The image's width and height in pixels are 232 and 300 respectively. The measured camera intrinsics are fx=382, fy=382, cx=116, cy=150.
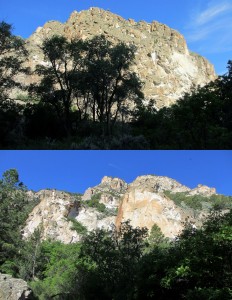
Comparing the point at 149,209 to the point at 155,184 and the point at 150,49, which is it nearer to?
the point at 155,184

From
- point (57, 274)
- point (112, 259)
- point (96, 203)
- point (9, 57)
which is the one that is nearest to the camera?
point (9, 57)

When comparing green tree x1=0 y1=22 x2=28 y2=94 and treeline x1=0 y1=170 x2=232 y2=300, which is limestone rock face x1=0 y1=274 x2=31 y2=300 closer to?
treeline x1=0 y1=170 x2=232 y2=300

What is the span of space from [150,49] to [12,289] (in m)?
12.2

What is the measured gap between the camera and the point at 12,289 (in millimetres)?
15312

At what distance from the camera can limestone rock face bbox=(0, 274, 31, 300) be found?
1499cm

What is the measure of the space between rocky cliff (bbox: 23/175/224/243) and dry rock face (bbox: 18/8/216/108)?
33834mm

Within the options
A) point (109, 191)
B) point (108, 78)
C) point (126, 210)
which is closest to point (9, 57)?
point (108, 78)

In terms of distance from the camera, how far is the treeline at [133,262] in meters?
8.48

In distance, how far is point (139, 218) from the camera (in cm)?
5769

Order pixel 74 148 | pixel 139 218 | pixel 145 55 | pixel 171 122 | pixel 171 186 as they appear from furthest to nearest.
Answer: pixel 171 186 < pixel 139 218 < pixel 145 55 < pixel 171 122 < pixel 74 148

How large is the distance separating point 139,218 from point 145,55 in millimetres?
42995

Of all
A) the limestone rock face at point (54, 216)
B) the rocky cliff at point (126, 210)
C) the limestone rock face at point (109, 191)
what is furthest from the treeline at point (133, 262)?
the limestone rock face at point (109, 191)

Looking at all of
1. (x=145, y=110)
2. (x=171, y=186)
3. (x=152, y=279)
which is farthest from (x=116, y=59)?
(x=171, y=186)

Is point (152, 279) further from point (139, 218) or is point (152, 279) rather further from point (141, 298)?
point (139, 218)
